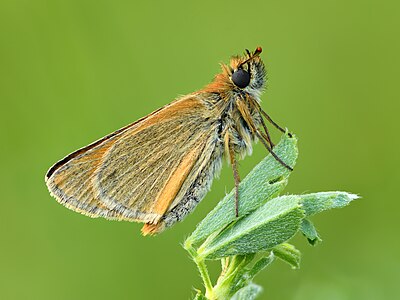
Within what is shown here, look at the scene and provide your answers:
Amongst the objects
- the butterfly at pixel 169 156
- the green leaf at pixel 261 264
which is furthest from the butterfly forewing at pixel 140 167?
the green leaf at pixel 261 264

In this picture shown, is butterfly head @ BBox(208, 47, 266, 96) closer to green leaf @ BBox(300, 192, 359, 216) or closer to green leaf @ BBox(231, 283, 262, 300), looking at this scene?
green leaf @ BBox(300, 192, 359, 216)

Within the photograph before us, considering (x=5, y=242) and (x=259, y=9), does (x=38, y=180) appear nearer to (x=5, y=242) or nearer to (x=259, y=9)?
(x=5, y=242)

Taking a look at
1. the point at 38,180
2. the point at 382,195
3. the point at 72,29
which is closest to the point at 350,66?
the point at 382,195

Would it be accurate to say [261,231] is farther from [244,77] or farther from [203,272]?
[244,77]

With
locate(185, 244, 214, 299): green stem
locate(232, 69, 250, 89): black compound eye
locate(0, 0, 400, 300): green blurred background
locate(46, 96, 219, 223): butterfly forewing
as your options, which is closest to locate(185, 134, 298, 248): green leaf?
locate(185, 244, 214, 299): green stem

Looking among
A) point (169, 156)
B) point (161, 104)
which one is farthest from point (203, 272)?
point (161, 104)

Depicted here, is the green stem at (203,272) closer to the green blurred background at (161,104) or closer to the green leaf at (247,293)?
the green leaf at (247,293)
